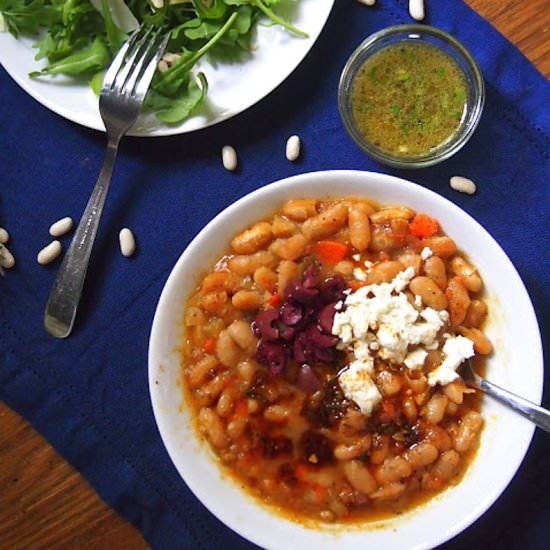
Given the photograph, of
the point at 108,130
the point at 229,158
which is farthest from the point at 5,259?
the point at 229,158

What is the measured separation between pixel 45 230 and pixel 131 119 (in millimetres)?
458

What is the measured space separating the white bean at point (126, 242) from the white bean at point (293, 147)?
531 millimetres

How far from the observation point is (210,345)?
7.32 feet

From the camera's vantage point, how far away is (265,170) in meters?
2.42

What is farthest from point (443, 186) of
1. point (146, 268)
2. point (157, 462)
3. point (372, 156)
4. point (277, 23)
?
point (157, 462)

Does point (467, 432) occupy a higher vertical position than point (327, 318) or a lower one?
lower

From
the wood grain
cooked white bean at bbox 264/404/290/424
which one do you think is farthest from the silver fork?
the wood grain

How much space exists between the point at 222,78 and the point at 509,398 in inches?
48.4

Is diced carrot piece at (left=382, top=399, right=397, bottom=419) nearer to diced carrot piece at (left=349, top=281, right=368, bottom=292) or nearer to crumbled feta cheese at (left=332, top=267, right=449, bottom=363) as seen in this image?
crumbled feta cheese at (left=332, top=267, right=449, bottom=363)

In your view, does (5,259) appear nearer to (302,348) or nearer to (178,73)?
(178,73)

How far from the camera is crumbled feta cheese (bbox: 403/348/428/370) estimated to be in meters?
2.11

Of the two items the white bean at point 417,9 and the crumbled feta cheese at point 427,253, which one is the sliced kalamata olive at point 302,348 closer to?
the crumbled feta cheese at point 427,253

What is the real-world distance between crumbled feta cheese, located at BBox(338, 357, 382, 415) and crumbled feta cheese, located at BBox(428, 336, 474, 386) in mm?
163

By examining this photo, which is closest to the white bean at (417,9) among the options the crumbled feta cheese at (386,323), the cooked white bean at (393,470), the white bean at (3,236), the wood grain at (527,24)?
the wood grain at (527,24)
